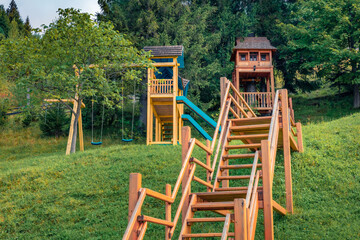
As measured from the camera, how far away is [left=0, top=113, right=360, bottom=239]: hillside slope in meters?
8.81

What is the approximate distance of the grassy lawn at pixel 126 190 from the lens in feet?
28.9

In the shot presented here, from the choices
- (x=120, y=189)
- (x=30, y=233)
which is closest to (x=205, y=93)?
(x=120, y=189)

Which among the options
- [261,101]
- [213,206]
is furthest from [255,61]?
[213,206]

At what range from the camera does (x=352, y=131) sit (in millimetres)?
14188

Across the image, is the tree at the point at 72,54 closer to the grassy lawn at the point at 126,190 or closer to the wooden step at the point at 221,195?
the grassy lawn at the point at 126,190

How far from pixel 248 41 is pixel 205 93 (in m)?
5.30

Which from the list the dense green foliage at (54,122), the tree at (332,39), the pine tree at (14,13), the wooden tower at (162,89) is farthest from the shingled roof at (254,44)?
the pine tree at (14,13)

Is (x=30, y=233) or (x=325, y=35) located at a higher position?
(x=325, y=35)

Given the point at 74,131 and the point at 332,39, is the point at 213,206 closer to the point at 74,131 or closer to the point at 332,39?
the point at 74,131

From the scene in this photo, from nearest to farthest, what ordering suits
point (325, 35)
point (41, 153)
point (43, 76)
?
point (43, 76) < point (41, 153) < point (325, 35)

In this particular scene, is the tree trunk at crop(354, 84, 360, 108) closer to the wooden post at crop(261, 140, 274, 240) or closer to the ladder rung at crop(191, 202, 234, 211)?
the wooden post at crop(261, 140, 274, 240)

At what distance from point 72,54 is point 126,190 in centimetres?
835

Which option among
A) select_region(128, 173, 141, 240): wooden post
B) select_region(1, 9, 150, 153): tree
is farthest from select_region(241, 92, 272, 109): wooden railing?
select_region(128, 173, 141, 240): wooden post

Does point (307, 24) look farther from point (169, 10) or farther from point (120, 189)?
point (120, 189)
